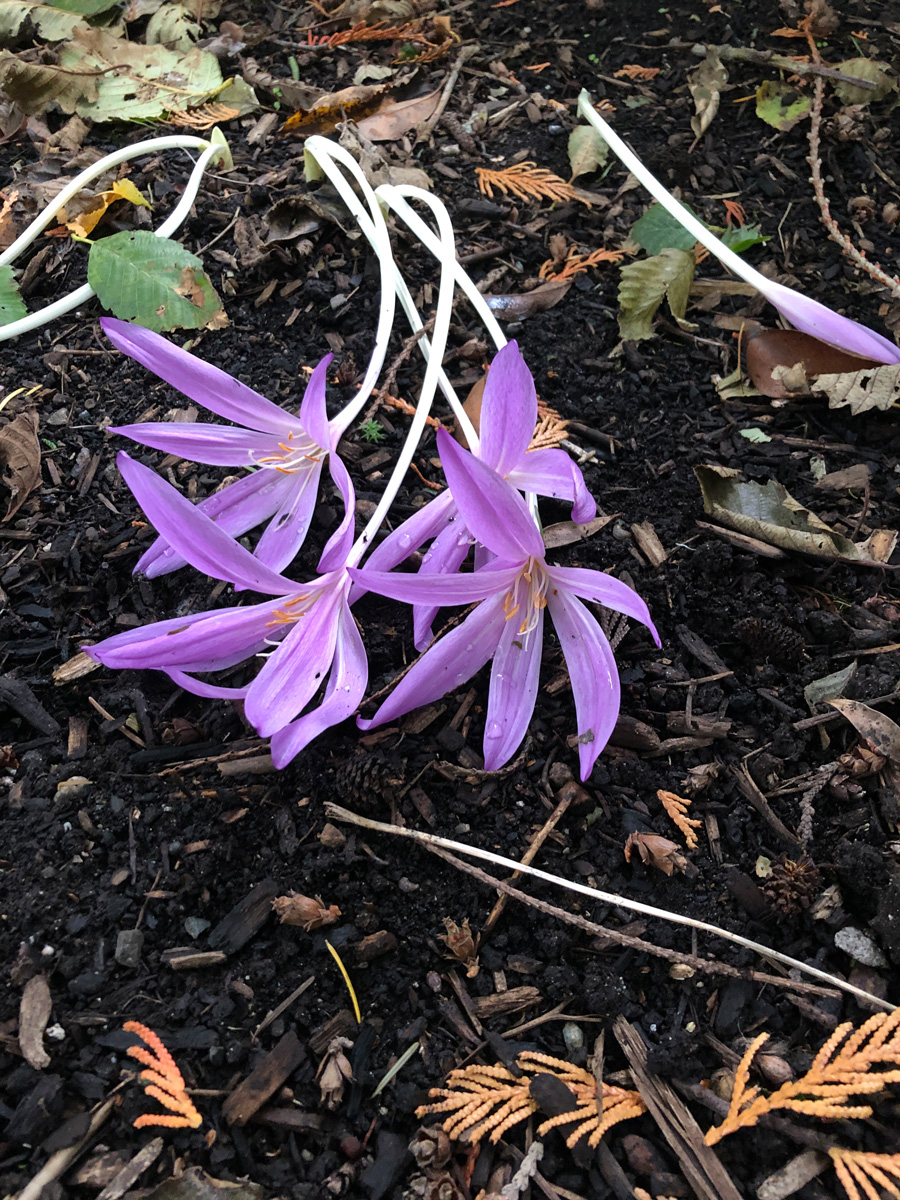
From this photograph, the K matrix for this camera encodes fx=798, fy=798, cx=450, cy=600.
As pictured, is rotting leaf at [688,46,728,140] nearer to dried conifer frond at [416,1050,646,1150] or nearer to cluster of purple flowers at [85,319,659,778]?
cluster of purple flowers at [85,319,659,778]

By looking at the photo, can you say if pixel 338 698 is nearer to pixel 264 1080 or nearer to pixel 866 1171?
pixel 264 1080

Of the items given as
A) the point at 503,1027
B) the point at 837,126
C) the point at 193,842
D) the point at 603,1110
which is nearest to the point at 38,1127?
the point at 193,842

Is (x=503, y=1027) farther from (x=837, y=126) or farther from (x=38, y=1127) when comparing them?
(x=837, y=126)

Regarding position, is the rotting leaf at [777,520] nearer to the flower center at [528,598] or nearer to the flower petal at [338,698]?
the flower center at [528,598]

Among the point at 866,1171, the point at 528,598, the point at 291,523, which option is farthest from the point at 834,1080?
the point at 291,523

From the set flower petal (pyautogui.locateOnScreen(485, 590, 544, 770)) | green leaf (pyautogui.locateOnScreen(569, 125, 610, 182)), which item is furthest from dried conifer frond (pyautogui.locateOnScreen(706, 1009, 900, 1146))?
green leaf (pyautogui.locateOnScreen(569, 125, 610, 182))

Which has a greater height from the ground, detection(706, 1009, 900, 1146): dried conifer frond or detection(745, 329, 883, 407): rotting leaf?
detection(745, 329, 883, 407): rotting leaf

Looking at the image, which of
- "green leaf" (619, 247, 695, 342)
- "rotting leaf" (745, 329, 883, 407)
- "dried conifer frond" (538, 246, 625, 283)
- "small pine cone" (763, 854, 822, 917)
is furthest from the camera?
"dried conifer frond" (538, 246, 625, 283)
